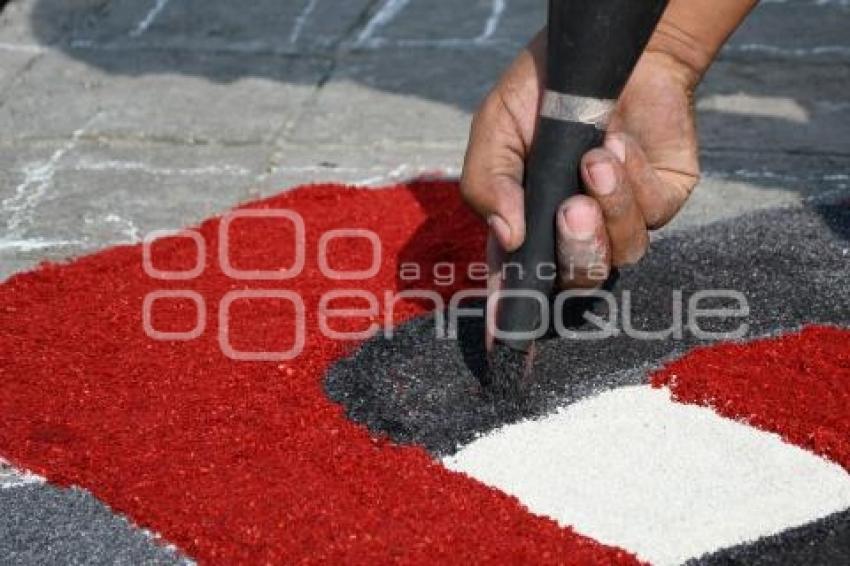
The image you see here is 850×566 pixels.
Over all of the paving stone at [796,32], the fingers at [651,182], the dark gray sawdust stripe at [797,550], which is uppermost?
the fingers at [651,182]

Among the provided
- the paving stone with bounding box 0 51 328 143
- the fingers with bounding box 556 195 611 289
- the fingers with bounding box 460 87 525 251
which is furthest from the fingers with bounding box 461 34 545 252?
the paving stone with bounding box 0 51 328 143

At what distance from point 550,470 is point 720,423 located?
1.32ft

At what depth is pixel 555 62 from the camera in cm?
294

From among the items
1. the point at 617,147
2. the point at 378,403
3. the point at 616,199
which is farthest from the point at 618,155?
the point at 378,403

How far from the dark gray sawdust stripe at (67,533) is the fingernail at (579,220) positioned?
0.98 metres

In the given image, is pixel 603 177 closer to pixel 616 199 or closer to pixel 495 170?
pixel 616 199

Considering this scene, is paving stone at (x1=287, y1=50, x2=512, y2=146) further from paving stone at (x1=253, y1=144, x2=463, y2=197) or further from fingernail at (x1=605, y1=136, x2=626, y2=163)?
fingernail at (x1=605, y1=136, x2=626, y2=163)

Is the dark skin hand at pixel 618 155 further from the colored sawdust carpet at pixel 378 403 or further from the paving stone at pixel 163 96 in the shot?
the paving stone at pixel 163 96

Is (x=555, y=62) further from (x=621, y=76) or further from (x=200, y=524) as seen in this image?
(x=200, y=524)

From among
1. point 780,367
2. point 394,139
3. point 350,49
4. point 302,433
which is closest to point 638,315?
point 780,367

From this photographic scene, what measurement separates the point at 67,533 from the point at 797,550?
4.52 feet

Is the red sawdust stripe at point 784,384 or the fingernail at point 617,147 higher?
the fingernail at point 617,147

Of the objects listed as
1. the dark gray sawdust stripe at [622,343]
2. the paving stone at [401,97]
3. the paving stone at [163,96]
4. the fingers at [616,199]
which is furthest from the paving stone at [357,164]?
the fingers at [616,199]

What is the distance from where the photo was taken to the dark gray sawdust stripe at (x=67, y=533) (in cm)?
274
